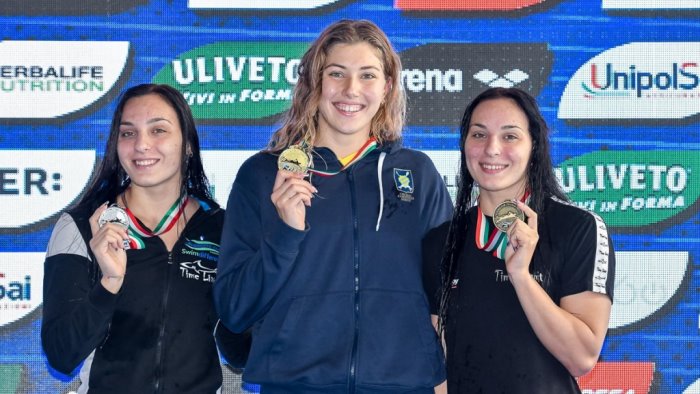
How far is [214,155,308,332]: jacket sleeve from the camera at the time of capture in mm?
2529

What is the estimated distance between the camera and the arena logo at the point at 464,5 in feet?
13.9

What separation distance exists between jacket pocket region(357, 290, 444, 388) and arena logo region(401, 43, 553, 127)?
1775 millimetres

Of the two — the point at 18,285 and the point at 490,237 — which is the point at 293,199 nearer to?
the point at 490,237

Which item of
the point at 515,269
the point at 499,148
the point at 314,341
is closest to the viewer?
the point at 515,269

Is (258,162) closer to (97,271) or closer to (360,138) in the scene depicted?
(360,138)

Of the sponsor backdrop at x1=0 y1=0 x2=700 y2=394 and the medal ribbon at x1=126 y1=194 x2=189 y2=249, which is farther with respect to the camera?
the sponsor backdrop at x1=0 y1=0 x2=700 y2=394

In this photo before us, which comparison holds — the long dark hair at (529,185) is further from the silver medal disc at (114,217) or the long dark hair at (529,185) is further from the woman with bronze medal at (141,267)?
the silver medal disc at (114,217)

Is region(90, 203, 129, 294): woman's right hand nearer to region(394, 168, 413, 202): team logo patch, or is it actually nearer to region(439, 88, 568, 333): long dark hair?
region(394, 168, 413, 202): team logo patch

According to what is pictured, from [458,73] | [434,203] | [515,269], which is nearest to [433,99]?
[458,73]

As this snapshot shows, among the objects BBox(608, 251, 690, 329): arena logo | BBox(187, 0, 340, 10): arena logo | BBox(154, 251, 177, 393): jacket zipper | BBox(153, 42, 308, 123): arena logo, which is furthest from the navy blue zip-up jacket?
BBox(608, 251, 690, 329): arena logo

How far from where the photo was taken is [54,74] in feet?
13.9

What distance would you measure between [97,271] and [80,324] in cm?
21

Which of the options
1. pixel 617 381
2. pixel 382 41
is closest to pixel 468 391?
pixel 382 41

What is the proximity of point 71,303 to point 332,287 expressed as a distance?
32.4 inches
